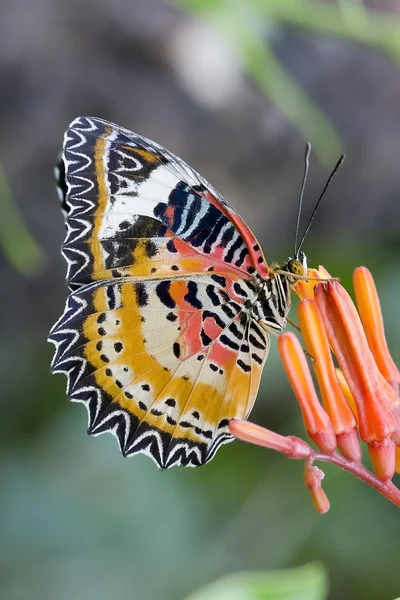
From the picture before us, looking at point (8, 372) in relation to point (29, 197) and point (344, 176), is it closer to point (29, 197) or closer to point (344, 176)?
point (29, 197)

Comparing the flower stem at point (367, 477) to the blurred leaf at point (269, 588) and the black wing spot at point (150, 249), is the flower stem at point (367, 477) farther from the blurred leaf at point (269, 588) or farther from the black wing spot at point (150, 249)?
the black wing spot at point (150, 249)

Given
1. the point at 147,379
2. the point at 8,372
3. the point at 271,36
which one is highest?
the point at 271,36

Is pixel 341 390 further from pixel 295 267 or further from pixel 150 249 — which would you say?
pixel 150 249

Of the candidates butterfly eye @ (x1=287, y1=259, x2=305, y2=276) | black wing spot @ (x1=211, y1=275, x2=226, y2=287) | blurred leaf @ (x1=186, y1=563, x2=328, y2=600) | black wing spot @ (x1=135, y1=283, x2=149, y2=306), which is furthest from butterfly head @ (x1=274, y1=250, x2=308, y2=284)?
blurred leaf @ (x1=186, y1=563, x2=328, y2=600)

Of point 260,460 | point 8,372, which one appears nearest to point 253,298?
point 260,460

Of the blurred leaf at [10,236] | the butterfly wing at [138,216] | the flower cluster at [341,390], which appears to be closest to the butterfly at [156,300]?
the butterfly wing at [138,216]

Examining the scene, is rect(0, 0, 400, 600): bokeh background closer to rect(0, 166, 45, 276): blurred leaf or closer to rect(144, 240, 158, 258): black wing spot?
rect(0, 166, 45, 276): blurred leaf
